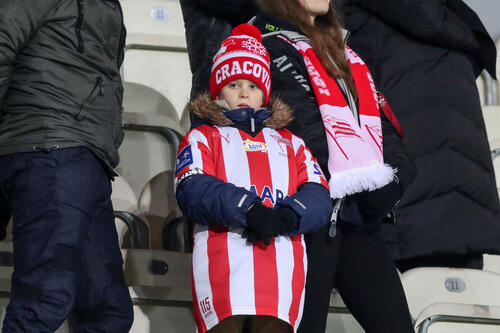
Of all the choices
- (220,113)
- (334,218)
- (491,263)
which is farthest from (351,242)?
(491,263)

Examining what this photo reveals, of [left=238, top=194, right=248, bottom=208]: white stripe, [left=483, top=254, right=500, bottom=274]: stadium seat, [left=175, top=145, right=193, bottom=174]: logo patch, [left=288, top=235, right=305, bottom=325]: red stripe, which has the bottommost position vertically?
[left=483, top=254, right=500, bottom=274]: stadium seat

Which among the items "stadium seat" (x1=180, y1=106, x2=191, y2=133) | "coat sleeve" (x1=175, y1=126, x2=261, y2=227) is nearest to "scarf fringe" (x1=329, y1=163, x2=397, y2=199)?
"coat sleeve" (x1=175, y1=126, x2=261, y2=227)

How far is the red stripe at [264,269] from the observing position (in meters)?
1.75

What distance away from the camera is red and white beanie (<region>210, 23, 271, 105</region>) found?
2.05 metres

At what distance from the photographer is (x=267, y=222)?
1.74 m

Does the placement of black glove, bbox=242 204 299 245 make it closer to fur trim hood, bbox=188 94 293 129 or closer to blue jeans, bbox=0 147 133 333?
fur trim hood, bbox=188 94 293 129

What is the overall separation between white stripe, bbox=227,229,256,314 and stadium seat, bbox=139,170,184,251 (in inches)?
27.2

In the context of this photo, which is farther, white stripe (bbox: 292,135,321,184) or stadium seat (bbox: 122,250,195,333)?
stadium seat (bbox: 122,250,195,333)

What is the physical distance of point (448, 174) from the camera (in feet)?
8.49

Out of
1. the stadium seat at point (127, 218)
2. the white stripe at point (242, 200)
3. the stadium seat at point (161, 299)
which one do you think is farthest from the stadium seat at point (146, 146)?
the white stripe at point (242, 200)

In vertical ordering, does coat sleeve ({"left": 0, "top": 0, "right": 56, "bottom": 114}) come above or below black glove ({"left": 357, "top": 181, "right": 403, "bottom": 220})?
above

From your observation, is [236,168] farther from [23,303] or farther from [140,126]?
[140,126]

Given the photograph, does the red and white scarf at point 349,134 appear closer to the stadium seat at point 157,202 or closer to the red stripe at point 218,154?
the red stripe at point 218,154

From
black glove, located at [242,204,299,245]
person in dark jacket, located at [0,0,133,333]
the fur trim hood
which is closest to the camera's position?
black glove, located at [242,204,299,245]
